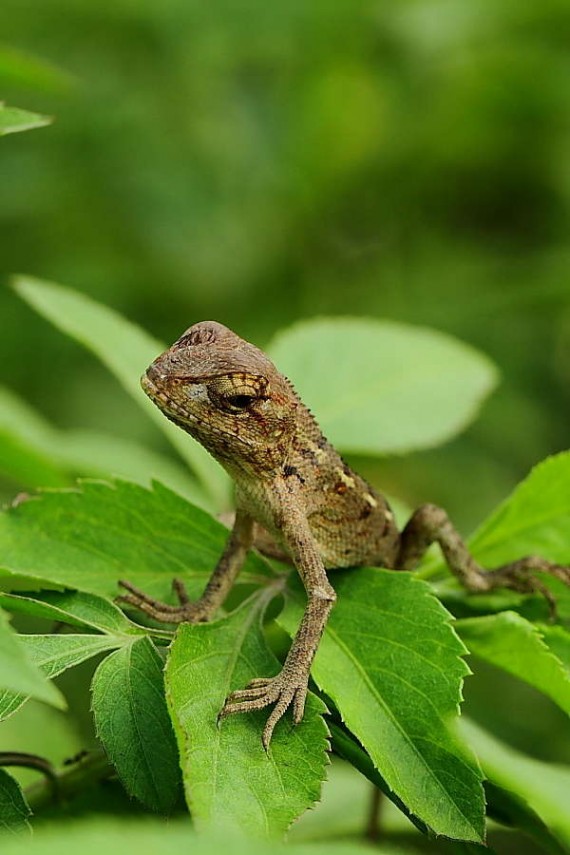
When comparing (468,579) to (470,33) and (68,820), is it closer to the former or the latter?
(68,820)

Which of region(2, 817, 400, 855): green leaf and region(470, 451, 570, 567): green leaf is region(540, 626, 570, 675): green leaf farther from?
region(2, 817, 400, 855): green leaf

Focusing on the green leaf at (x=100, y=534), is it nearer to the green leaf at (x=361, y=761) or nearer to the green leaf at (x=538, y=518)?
the green leaf at (x=361, y=761)

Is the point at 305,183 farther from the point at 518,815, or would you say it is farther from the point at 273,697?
the point at 518,815

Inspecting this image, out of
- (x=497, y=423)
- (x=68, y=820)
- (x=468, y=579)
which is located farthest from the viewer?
(x=497, y=423)

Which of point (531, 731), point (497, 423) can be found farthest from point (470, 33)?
point (531, 731)

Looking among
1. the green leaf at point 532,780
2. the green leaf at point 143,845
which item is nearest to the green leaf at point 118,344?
the green leaf at point 532,780

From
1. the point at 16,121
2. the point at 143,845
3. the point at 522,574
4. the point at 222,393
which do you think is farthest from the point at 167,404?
the point at 143,845

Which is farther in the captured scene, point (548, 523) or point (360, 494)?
point (360, 494)
